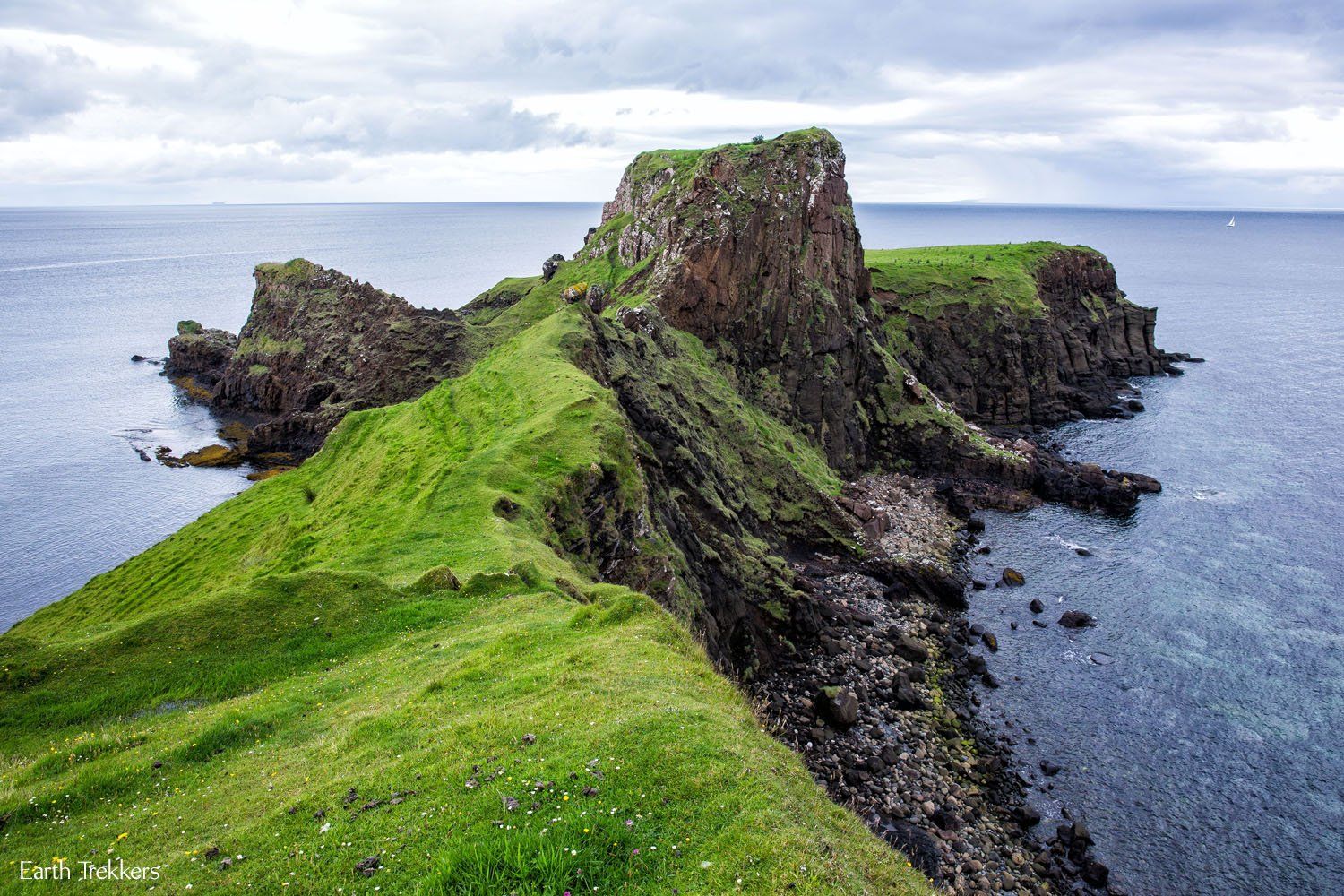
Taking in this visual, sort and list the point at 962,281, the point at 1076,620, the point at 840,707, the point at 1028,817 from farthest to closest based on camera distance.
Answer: the point at 962,281 < the point at 1076,620 < the point at 840,707 < the point at 1028,817

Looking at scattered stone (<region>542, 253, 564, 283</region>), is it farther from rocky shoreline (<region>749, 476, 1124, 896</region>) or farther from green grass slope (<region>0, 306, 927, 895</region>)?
green grass slope (<region>0, 306, 927, 895</region>)

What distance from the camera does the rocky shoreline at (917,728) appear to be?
35.6 m

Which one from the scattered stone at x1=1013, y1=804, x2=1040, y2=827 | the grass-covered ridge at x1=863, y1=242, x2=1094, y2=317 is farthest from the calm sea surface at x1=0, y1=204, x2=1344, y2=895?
the grass-covered ridge at x1=863, y1=242, x2=1094, y2=317

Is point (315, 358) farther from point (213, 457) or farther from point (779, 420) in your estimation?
point (779, 420)

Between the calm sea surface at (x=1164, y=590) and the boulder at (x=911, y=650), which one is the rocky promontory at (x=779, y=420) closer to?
the boulder at (x=911, y=650)

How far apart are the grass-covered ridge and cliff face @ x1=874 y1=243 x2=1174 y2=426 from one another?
182 millimetres

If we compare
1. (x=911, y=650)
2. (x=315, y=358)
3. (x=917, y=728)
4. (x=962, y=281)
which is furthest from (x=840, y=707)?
(x=962, y=281)

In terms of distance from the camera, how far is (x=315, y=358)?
112 meters

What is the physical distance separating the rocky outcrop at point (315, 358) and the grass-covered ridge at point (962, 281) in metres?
70.3

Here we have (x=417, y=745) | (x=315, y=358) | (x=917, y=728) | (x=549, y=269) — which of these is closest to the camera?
(x=417, y=745)

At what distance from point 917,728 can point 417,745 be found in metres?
35.1

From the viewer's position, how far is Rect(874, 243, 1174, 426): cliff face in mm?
113438

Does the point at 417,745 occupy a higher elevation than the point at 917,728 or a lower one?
higher

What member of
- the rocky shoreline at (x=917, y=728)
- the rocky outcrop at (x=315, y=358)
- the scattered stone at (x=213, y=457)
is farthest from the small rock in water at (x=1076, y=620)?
the scattered stone at (x=213, y=457)
